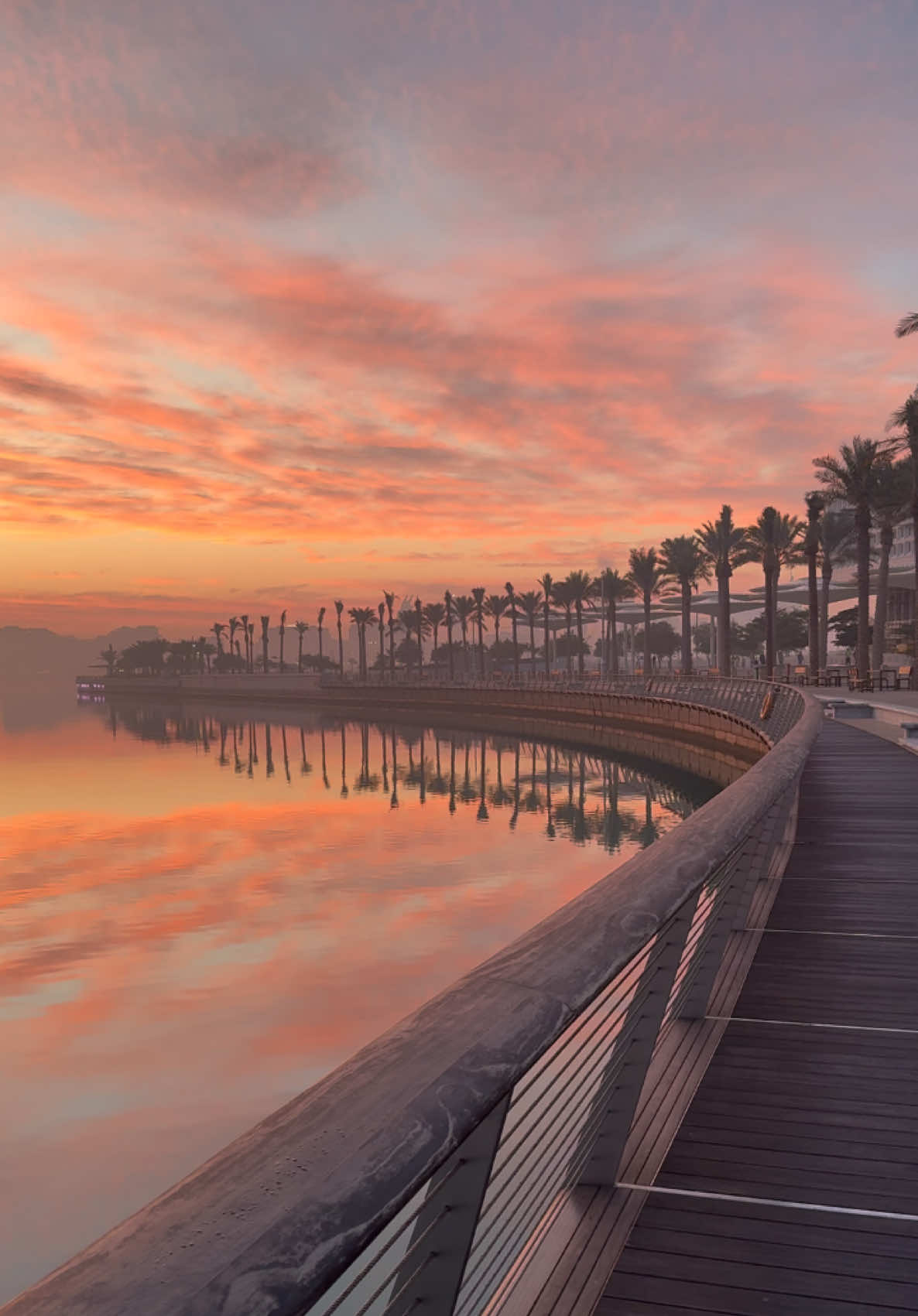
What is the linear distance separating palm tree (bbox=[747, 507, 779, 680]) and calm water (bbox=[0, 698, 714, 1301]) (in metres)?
19.2

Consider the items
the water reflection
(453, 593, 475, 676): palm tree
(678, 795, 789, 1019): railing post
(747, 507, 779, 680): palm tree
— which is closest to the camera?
(678, 795, 789, 1019): railing post

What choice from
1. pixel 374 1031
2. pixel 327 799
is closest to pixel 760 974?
pixel 374 1031

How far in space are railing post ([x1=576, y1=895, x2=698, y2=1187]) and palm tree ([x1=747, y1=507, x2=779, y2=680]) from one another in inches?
2485

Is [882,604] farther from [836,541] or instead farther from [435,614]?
[435,614]

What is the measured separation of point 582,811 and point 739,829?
34.9 metres

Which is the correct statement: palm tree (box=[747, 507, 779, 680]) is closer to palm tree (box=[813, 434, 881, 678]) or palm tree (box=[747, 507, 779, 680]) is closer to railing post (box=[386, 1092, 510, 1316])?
palm tree (box=[813, 434, 881, 678])

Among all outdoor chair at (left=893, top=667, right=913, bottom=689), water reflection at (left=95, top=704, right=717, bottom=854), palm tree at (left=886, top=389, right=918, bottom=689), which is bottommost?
water reflection at (left=95, top=704, right=717, bottom=854)

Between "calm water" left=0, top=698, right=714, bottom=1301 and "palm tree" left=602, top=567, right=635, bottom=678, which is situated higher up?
"palm tree" left=602, top=567, right=635, bottom=678

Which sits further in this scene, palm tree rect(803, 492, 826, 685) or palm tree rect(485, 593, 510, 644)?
palm tree rect(485, 593, 510, 644)

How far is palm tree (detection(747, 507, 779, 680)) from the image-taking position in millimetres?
67750

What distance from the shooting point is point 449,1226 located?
2.03 metres

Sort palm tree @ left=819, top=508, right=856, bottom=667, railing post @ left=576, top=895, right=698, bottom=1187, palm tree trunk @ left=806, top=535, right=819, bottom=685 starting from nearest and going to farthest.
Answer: railing post @ left=576, top=895, right=698, bottom=1187 → palm tree trunk @ left=806, top=535, right=819, bottom=685 → palm tree @ left=819, top=508, right=856, bottom=667

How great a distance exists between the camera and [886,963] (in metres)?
6.76

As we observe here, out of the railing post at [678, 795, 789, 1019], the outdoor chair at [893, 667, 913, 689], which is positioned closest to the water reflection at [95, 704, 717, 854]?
the outdoor chair at [893, 667, 913, 689]
